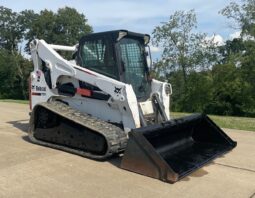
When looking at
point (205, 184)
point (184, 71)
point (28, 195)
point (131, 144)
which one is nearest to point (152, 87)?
point (131, 144)

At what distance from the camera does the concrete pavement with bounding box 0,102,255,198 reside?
185 inches

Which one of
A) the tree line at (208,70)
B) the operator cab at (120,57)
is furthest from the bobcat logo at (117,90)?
the tree line at (208,70)

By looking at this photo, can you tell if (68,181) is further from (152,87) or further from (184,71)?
(184,71)

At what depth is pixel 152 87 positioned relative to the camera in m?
7.57

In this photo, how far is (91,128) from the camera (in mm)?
6105

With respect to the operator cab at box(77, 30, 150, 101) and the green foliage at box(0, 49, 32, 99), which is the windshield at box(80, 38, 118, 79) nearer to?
the operator cab at box(77, 30, 150, 101)

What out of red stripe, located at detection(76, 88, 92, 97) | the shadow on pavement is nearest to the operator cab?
red stripe, located at detection(76, 88, 92, 97)

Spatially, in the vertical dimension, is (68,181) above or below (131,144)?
below

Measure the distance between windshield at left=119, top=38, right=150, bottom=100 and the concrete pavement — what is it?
1672mm

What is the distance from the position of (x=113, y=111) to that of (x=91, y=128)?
2.50 feet

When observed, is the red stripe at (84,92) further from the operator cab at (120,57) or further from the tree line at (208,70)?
the tree line at (208,70)

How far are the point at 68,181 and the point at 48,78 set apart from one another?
129 inches

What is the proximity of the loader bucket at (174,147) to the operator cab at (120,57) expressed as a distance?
1.12 m

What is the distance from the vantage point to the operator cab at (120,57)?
694 centimetres
